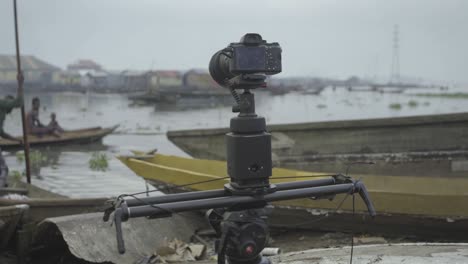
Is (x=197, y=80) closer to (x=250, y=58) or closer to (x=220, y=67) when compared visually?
(x=220, y=67)

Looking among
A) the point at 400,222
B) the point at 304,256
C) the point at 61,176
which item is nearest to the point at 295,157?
the point at 400,222

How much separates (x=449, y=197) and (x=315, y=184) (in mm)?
3743

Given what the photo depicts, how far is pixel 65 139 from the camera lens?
17188 mm

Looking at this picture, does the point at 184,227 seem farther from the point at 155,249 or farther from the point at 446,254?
the point at 446,254

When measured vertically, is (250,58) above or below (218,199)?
above

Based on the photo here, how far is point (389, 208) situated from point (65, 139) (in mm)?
13746

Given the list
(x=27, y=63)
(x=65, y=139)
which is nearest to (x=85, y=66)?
(x=27, y=63)

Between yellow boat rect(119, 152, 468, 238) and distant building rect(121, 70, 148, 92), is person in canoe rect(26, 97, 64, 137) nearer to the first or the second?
yellow boat rect(119, 152, 468, 238)

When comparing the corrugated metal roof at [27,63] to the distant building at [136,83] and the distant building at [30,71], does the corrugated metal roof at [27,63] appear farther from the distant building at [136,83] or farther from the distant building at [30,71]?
the distant building at [136,83]

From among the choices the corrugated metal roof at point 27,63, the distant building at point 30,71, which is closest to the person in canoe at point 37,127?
the distant building at point 30,71

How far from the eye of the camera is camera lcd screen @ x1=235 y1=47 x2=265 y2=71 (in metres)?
2.24

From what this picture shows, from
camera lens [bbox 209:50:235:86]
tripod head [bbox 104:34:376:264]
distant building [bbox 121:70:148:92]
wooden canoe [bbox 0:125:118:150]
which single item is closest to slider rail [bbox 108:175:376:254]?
tripod head [bbox 104:34:376:264]

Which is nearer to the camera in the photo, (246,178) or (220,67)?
(246,178)

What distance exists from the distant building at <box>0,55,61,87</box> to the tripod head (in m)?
90.9
